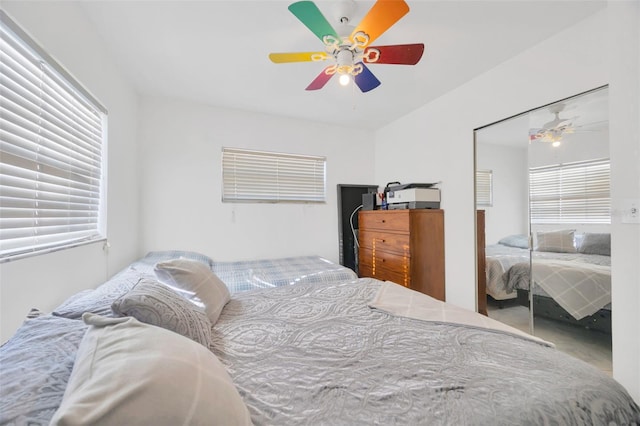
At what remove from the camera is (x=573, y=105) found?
179 centimetres

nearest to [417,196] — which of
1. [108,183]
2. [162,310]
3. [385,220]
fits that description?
[385,220]

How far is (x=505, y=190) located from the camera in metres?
2.27

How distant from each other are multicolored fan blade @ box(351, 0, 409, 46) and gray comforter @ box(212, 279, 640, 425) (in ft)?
5.02

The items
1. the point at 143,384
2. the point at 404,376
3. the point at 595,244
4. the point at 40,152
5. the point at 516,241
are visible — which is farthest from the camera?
the point at 516,241

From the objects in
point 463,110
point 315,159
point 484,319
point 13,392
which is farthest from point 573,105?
point 13,392

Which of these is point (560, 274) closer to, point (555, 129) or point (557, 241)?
point (557, 241)

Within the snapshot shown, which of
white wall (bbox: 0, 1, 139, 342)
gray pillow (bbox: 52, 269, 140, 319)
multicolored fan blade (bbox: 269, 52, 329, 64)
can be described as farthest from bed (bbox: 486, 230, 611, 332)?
white wall (bbox: 0, 1, 139, 342)

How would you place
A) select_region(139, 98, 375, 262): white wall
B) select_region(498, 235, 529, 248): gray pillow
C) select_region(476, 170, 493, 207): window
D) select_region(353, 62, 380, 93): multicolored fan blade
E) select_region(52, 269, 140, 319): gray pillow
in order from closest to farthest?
select_region(52, 269, 140, 319): gray pillow → select_region(353, 62, 380, 93): multicolored fan blade → select_region(498, 235, 529, 248): gray pillow → select_region(476, 170, 493, 207): window → select_region(139, 98, 375, 262): white wall

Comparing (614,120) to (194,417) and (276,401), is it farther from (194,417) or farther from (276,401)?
(194,417)

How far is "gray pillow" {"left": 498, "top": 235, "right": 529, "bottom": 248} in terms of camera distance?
213 centimetres

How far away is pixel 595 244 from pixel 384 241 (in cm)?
168

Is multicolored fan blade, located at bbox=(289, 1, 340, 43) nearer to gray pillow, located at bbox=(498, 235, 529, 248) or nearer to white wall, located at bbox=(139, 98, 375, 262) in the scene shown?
white wall, located at bbox=(139, 98, 375, 262)

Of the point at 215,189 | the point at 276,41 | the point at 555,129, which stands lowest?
the point at 215,189

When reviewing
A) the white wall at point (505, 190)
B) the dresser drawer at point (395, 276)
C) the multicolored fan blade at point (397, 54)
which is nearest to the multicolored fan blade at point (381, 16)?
the multicolored fan blade at point (397, 54)
